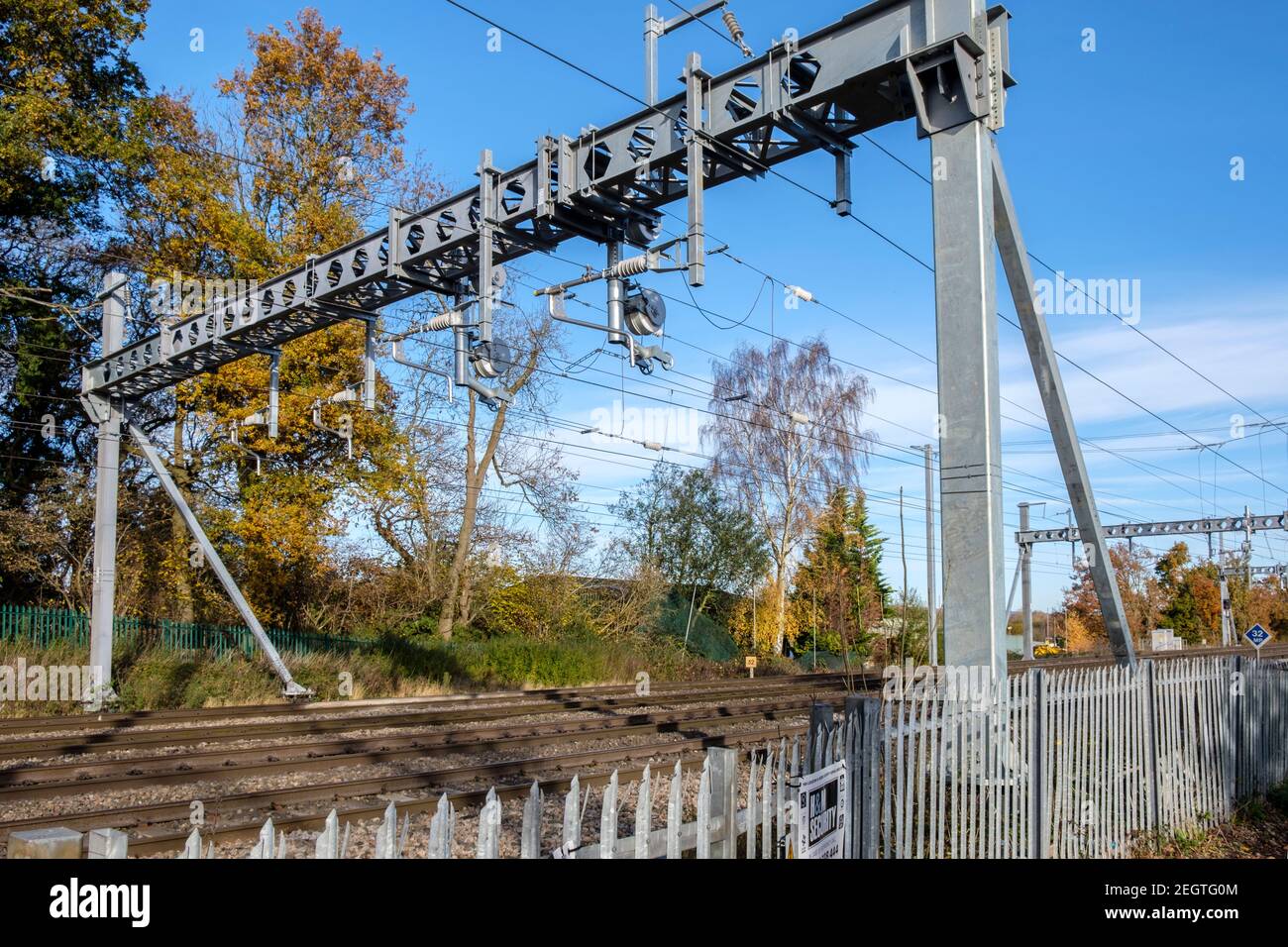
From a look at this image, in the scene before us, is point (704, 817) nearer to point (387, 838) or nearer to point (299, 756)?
point (387, 838)

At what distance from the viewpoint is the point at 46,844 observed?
2.92 m

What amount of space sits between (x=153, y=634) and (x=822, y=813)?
21596 millimetres

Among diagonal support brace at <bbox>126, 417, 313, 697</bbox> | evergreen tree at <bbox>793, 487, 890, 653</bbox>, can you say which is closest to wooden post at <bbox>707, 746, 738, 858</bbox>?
diagonal support brace at <bbox>126, 417, 313, 697</bbox>

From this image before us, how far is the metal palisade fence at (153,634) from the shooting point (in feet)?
66.0

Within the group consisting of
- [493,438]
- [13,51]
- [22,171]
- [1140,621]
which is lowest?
[1140,621]

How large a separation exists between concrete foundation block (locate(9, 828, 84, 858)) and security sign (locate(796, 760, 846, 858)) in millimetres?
3008

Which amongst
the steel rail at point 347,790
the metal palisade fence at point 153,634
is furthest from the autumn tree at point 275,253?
the steel rail at point 347,790

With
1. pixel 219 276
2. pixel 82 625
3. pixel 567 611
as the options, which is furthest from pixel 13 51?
pixel 567 611

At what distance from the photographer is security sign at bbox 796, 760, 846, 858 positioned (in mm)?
4668

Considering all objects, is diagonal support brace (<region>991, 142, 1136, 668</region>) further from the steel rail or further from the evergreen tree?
the evergreen tree

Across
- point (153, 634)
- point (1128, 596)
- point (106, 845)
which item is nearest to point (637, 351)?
point (106, 845)

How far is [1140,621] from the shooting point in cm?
6700

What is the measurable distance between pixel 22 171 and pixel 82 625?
37.8ft
